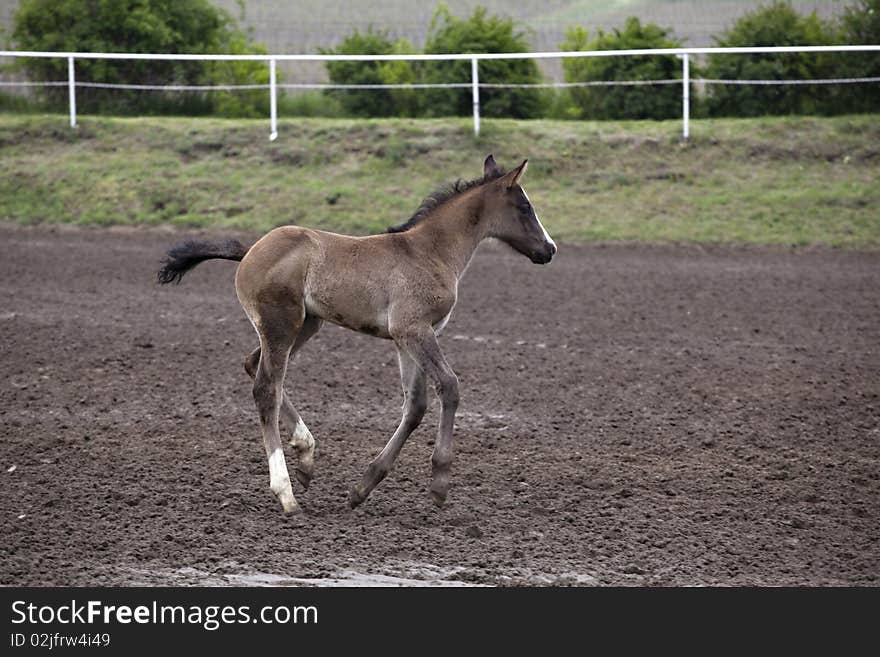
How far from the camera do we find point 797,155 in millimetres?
19312

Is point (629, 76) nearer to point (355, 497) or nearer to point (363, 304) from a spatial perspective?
point (363, 304)

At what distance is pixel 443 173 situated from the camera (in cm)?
1906

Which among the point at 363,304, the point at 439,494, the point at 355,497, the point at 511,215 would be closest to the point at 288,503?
the point at 355,497

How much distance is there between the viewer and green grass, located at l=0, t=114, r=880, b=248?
58.2 ft

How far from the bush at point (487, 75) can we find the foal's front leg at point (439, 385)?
15530 millimetres

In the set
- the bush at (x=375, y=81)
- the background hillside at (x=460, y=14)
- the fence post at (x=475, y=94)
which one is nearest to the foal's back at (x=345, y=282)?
the fence post at (x=475, y=94)

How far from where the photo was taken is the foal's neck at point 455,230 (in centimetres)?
686

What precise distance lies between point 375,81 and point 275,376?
1641 cm

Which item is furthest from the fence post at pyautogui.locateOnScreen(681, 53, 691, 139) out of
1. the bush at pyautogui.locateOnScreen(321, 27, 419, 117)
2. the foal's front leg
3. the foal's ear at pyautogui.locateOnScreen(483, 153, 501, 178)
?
the foal's front leg

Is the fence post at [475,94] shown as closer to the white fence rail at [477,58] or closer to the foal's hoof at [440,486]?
the white fence rail at [477,58]

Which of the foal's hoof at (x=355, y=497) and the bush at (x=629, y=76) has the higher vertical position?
the bush at (x=629, y=76)

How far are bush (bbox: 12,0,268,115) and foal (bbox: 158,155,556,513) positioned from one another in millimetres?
16249

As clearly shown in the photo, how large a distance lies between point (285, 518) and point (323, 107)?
56.6 ft

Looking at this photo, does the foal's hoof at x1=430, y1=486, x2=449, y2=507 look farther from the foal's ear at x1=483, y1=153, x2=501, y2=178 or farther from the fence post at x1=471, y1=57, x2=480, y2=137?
the fence post at x1=471, y1=57, x2=480, y2=137
